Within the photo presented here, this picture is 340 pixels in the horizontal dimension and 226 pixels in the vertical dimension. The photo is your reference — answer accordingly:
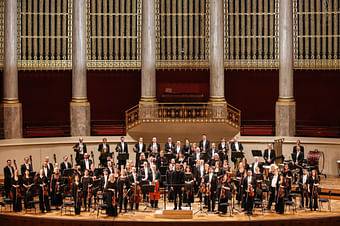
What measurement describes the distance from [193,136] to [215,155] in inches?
198

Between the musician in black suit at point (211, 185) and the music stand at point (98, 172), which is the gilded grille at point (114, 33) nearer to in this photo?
the music stand at point (98, 172)

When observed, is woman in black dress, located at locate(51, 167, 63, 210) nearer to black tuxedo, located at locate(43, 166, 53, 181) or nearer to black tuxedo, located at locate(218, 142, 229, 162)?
black tuxedo, located at locate(43, 166, 53, 181)

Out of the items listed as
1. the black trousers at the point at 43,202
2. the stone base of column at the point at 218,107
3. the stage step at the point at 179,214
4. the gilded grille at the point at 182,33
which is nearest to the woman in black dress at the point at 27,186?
the black trousers at the point at 43,202

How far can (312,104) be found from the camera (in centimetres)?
3152

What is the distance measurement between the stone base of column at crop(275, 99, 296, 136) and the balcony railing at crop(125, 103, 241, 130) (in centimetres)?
127

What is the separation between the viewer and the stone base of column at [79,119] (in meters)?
30.5

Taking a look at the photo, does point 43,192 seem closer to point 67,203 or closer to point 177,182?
point 67,203

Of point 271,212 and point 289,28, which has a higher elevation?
point 289,28

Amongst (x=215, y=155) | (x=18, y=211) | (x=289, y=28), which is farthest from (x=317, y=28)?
(x=18, y=211)

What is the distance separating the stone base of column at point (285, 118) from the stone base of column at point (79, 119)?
19.5ft

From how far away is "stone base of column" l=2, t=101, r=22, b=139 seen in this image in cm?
2981

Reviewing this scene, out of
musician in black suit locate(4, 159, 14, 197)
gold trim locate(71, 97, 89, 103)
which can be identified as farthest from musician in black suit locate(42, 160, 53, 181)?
gold trim locate(71, 97, 89, 103)

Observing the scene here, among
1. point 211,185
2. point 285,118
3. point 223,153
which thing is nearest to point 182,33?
point 285,118

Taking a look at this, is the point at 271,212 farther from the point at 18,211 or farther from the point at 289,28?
the point at 289,28
